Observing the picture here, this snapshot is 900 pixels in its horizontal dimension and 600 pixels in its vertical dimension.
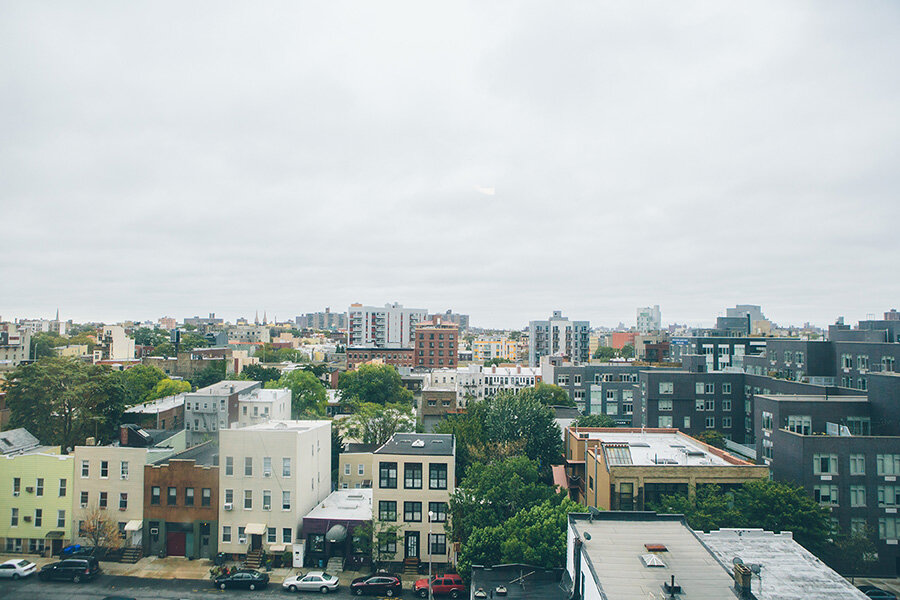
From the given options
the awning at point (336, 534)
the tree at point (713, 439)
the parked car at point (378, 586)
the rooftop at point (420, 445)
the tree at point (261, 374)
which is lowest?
the parked car at point (378, 586)

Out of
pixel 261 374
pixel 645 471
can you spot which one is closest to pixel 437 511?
pixel 645 471

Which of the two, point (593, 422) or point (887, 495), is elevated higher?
point (593, 422)

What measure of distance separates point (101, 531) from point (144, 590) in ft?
19.3

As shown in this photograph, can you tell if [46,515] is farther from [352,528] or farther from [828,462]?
[828,462]

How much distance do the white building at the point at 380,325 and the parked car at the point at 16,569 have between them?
112 m

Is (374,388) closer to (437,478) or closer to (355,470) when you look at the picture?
(355,470)

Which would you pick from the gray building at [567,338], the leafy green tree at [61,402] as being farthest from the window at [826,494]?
the gray building at [567,338]

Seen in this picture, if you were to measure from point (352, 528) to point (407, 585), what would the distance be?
13.5 feet

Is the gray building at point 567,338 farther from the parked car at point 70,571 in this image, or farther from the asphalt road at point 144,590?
the parked car at point 70,571

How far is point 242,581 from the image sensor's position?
2484 cm

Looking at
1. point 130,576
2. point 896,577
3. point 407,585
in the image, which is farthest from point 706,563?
point 130,576

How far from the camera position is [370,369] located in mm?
74062

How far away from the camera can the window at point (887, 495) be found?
27266 millimetres

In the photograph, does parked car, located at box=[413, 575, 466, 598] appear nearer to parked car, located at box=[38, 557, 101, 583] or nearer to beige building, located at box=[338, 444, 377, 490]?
beige building, located at box=[338, 444, 377, 490]
